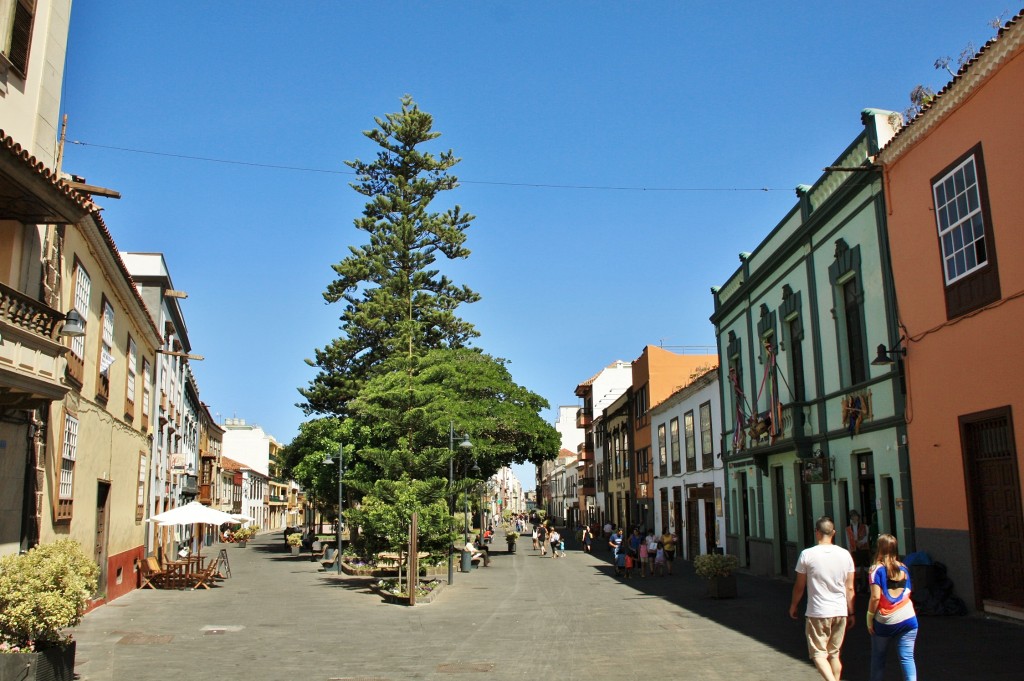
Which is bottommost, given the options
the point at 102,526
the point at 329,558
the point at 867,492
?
the point at 329,558

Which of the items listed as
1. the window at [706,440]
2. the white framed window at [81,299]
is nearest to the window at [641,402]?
the window at [706,440]

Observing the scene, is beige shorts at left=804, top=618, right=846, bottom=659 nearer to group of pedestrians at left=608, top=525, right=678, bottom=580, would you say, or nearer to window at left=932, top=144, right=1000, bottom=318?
window at left=932, top=144, right=1000, bottom=318

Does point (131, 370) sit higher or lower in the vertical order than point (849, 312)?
lower

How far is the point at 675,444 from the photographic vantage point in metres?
35.9

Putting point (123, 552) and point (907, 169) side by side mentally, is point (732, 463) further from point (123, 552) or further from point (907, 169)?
point (123, 552)

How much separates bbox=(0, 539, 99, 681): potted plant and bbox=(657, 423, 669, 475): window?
31161 mm

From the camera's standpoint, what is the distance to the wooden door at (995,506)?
480 inches

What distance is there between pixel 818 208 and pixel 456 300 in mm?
26483

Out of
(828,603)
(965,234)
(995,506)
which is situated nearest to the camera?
(828,603)

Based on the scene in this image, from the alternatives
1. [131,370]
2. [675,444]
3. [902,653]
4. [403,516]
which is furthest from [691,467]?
[902,653]

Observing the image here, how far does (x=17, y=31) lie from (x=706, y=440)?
2503 cm

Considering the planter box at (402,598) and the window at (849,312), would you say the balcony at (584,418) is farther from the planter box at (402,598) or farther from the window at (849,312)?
the window at (849,312)

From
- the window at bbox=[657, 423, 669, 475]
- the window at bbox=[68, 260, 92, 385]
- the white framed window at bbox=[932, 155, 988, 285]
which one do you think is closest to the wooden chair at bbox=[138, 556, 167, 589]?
the window at bbox=[68, 260, 92, 385]

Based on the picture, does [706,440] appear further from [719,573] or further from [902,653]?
[902,653]
